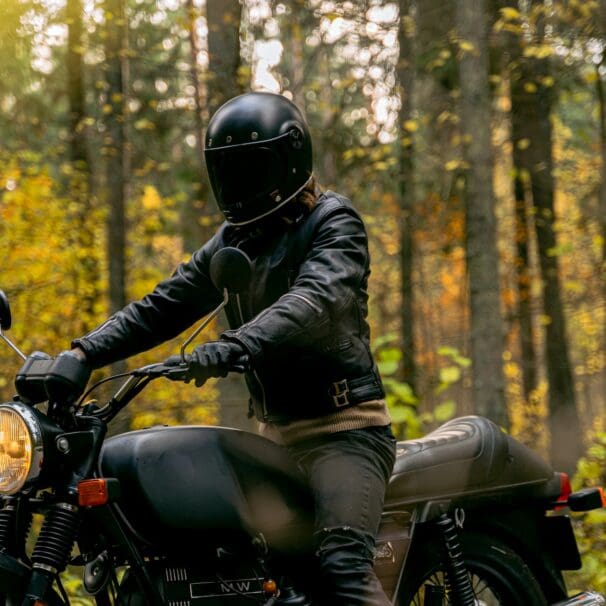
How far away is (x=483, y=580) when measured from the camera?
4.40 metres

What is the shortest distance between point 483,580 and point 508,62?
8.16 metres

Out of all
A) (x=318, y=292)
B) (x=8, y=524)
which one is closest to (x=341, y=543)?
(x=318, y=292)

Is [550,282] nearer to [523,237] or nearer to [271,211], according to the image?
[523,237]

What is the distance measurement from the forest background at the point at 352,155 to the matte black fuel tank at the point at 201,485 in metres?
3.90

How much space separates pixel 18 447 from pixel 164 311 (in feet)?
3.93

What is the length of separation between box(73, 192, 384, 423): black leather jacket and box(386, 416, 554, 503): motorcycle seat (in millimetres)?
406

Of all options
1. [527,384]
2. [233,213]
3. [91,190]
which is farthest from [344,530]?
[527,384]

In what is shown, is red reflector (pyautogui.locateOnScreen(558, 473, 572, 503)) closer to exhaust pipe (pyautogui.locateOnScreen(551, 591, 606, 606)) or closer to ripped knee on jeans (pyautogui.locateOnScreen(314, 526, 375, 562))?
exhaust pipe (pyautogui.locateOnScreen(551, 591, 606, 606))

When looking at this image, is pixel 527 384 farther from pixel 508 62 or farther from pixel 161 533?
pixel 161 533

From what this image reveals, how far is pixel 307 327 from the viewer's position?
11.7 ft

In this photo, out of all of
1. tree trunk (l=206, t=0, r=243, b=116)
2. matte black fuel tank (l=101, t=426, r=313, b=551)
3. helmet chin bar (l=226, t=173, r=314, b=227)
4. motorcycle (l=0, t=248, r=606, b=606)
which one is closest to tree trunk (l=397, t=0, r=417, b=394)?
tree trunk (l=206, t=0, r=243, b=116)

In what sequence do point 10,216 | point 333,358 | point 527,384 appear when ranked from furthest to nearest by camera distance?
point 527,384, point 10,216, point 333,358

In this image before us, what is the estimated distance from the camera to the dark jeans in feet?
11.5

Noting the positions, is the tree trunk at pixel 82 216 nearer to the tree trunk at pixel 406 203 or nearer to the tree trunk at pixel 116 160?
the tree trunk at pixel 116 160
